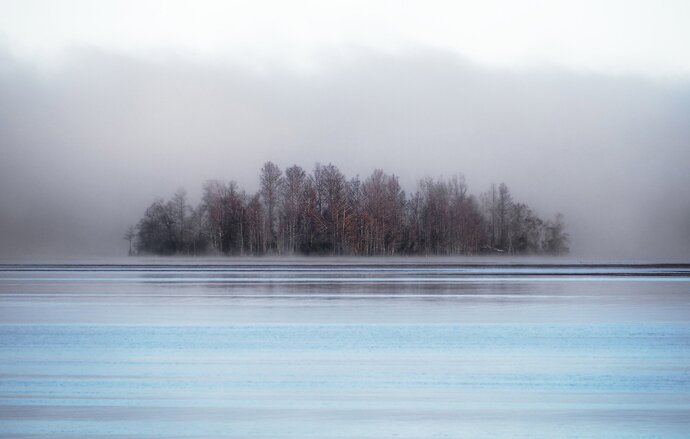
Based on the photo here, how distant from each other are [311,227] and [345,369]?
44760 millimetres

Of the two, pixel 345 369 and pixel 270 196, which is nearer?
pixel 345 369

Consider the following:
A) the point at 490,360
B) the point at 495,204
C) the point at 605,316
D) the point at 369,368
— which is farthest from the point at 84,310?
the point at 495,204

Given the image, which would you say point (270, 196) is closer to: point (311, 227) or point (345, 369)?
point (311, 227)

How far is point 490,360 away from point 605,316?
436cm

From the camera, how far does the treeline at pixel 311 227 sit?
51.5 meters

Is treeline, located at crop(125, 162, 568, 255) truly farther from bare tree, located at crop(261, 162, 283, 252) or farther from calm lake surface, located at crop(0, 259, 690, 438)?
calm lake surface, located at crop(0, 259, 690, 438)

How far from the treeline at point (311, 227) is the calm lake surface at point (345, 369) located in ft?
127

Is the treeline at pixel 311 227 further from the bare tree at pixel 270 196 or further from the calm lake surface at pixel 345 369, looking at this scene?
the calm lake surface at pixel 345 369

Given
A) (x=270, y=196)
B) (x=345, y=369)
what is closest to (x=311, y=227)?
(x=270, y=196)

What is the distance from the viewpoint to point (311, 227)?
51469mm

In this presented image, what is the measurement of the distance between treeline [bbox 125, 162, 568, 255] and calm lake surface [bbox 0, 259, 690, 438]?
38742 mm

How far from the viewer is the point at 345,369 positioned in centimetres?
681

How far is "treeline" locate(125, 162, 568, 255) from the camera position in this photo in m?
51.5

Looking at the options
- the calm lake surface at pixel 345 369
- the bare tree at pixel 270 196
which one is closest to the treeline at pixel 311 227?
the bare tree at pixel 270 196
